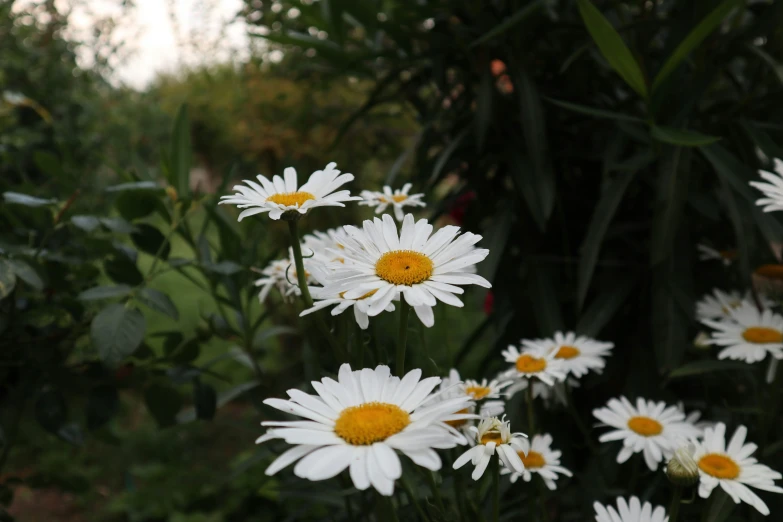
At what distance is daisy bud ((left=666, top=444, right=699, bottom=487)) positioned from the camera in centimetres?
48

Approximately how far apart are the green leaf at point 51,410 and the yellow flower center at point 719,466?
2.52 ft

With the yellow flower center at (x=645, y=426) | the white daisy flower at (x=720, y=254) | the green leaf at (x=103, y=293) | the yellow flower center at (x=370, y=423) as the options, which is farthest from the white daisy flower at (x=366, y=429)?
the white daisy flower at (x=720, y=254)

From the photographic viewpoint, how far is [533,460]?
575 millimetres

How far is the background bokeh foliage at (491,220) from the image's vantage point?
79cm

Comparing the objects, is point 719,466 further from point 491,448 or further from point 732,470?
point 491,448

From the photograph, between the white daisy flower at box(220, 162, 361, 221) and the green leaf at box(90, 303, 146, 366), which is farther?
the green leaf at box(90, 303, 146, 366)

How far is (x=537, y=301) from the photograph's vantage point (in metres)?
0.99

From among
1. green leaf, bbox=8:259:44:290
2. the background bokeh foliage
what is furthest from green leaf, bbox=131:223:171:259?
green leaf, bbox=8:259:44:290

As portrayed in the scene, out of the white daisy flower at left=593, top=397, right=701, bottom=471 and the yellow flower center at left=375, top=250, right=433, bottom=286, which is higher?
the yellow flower center at left=375, top=250, right=433, bottom=286

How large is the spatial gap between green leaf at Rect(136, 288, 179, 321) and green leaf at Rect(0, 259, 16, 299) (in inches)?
5.2

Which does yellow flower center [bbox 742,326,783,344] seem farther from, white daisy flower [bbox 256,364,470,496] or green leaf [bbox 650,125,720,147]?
white daisy flower [bbox 256,364,470,496]

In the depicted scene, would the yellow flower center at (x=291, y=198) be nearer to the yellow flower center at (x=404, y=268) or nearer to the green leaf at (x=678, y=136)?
the yellow flower center at (x=404, y=268)

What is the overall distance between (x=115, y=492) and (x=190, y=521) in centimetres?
41

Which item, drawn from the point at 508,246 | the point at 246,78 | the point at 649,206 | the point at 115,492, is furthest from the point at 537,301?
the point at 246,78
